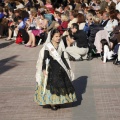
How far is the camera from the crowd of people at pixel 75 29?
12047 mm

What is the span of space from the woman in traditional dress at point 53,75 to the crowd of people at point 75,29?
4.11 meters

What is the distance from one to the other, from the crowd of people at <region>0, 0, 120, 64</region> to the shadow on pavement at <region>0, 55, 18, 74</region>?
4.99 ft

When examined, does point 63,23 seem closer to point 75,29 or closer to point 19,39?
point 19,39

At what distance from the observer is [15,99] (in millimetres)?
8523

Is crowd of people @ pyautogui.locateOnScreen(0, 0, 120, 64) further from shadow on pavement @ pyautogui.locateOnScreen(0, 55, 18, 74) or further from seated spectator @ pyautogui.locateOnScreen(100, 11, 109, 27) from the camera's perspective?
shadow on pavement @ pyautogui.locateOnScreen(0, 55, 18, 74)

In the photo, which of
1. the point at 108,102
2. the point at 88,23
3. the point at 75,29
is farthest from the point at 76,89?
the point at 88,23

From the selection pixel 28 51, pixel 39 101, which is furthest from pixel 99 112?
pixel 28 51

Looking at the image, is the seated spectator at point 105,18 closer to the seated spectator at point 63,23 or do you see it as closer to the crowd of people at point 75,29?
the crowd of people at point 75,29

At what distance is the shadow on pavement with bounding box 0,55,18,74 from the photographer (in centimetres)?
1146

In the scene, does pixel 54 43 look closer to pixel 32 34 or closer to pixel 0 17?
pixel 32 34

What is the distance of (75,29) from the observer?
11.6 m

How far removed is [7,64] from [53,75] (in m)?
4.85

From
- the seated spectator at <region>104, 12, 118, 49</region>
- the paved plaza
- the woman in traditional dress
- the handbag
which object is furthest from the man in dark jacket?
the woman in traditional dress

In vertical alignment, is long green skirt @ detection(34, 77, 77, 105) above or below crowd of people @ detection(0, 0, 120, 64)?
above
